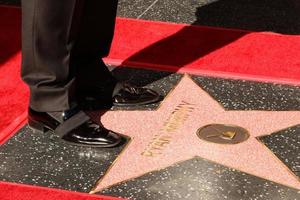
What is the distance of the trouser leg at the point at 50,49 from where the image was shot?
2.43 m

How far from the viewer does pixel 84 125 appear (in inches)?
105

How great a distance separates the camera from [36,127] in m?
2.77

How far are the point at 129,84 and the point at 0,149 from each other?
2.57 feet

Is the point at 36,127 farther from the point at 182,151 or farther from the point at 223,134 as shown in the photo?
the point at 223,134

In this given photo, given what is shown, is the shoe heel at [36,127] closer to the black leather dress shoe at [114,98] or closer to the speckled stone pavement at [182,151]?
the speckled stone pavement at [182,151]

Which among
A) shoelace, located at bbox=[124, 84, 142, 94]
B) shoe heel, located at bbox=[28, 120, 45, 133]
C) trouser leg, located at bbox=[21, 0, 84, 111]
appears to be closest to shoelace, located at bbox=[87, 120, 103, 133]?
trouser leg, located at bbox=[21, 0, 84, 111]

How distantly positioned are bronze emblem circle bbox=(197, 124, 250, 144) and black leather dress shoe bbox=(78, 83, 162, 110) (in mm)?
354

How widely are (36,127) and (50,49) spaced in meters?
0.42

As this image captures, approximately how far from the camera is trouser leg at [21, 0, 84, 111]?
7.98 ft

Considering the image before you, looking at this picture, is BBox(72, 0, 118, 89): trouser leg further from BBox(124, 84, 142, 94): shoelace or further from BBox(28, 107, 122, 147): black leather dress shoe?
BBox(28, 107, 122, 147): black leather dress shoe

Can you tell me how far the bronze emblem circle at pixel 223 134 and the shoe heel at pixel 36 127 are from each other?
0.63 meters

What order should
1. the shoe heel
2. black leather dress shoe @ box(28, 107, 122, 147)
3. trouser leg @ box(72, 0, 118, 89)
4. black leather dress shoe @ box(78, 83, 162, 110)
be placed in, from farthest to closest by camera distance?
black leather dress shoe @ box(78, 83, 162, 110), trouser leg @ box(72, 0, 118, 89), the shoe heel, black leather dress shoe @ box(28, 107, 122, 147)

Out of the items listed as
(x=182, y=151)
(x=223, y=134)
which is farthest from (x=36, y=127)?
(x=223, y=134)

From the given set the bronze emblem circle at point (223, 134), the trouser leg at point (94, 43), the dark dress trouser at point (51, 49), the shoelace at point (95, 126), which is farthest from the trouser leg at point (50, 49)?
the bronze emblem circle at point (223, 134)
